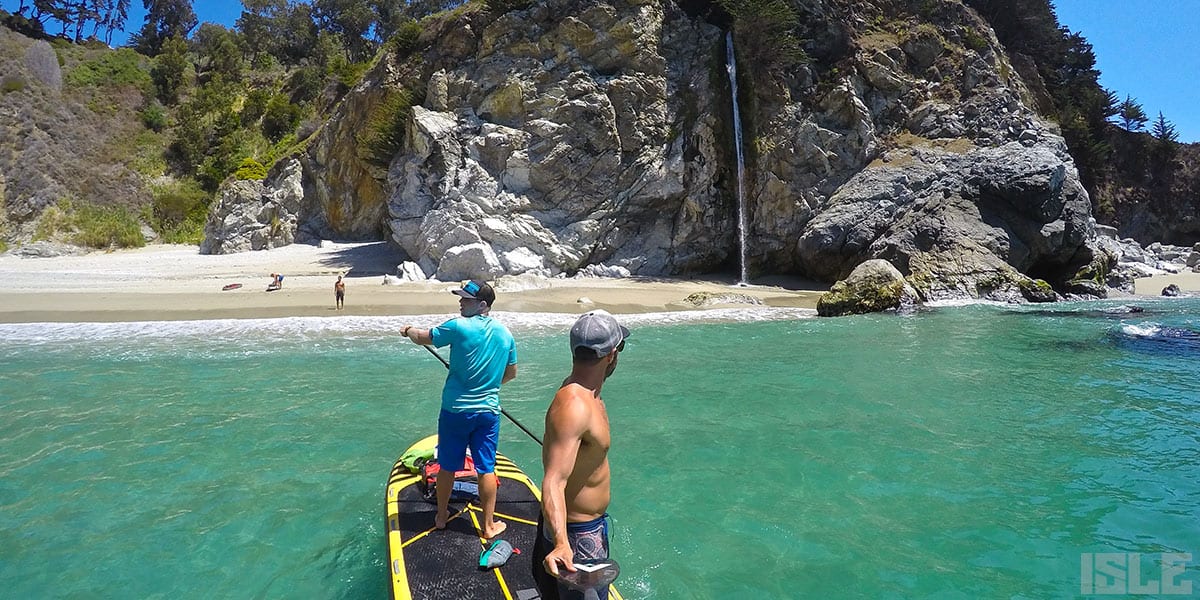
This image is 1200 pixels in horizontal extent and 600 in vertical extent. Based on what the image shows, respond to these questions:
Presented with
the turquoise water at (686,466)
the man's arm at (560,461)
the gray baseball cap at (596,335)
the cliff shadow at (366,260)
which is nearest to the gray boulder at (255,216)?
the cliff shadow at (366,260)

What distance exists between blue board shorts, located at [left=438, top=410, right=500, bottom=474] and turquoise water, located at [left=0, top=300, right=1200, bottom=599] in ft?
2.99

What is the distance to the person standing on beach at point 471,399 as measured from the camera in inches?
145

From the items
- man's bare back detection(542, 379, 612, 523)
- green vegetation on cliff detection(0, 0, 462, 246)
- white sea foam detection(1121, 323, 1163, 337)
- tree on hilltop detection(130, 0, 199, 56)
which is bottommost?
white sea foam detection(1121, 323, 1163, 337)

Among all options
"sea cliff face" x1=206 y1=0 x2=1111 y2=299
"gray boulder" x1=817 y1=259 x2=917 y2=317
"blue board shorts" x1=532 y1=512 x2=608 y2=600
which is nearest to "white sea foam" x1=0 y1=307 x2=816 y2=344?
"gray boulder" x1=817 y1=259 x2=917 y2=317

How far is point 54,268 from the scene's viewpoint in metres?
23.3

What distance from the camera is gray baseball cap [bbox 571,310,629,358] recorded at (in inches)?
90.4

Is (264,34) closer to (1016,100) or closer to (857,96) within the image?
(857,96)

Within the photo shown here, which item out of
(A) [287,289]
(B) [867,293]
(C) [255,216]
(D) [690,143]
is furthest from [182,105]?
(B) [867,293]

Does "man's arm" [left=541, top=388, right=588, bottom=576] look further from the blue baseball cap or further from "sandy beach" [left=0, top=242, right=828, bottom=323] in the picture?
"sandy beach" [left=0, top=242, right=828, bottom=323]

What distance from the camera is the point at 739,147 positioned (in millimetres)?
25547

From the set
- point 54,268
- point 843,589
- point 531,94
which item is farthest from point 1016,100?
point 54,268

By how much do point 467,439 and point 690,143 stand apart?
2332 cm

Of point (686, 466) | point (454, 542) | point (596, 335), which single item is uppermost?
point (596, 335)

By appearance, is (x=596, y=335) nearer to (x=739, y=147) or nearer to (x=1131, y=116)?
(x=739, y=147)
